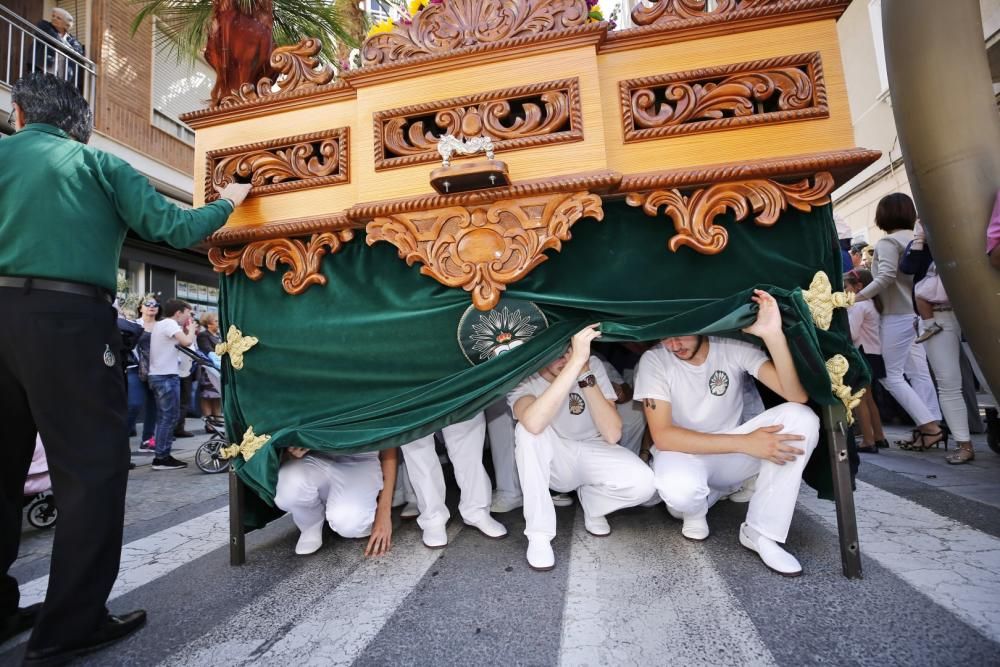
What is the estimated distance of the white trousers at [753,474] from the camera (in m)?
1.96

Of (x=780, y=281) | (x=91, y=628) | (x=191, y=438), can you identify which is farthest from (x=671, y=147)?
(x=191, y=438)

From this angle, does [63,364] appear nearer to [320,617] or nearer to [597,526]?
[320,617]

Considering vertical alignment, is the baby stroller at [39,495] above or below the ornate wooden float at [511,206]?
below

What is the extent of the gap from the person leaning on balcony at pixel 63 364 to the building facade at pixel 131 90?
6.99 m

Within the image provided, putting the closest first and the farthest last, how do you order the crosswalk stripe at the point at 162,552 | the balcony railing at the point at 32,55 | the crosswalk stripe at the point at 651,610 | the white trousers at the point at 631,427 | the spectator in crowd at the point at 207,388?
the crosswalk stripe at the point at 651,610
the crosswalk stripe at the point at 162,552
the white trousers at the point at 631,427
the spectator in crowd at the point at 207,388
the balcony railing at the point at 32,55

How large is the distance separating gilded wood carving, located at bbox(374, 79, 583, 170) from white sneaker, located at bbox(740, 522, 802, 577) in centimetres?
169

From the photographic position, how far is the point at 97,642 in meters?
1.56

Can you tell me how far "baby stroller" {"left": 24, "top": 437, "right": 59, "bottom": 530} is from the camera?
2.82 m

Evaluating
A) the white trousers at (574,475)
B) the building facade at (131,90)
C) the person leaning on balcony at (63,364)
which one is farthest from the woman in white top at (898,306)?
the building facade at (131,90)

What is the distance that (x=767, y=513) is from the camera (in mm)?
1966

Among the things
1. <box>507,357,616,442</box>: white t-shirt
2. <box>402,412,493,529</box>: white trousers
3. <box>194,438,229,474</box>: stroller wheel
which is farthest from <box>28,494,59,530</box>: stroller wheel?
<box>507,357,616,442</box>: white t-shirt

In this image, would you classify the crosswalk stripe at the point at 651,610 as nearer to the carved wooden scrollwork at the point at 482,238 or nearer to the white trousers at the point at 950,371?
the carved wooden scrollwork at the point at 482,238

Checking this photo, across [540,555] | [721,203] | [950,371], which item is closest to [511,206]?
[721,203]

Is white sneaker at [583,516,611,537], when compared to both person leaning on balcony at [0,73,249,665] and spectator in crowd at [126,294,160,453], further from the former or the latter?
spectator in crowd at [126,294,160,453]
